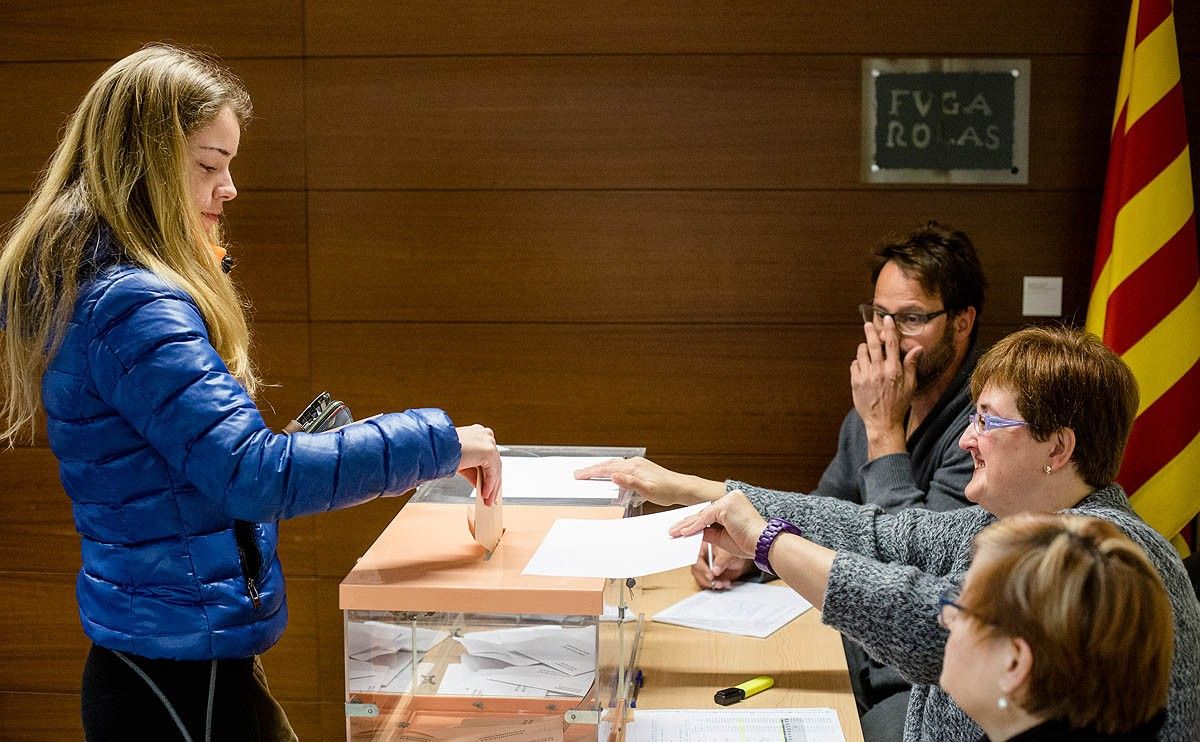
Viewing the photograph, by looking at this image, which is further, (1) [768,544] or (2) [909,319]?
(2) [909,319]

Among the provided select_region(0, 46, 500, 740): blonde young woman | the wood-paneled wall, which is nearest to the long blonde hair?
select_region(0, 46, 500, 740): blonde young woman

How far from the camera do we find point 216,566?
144cm

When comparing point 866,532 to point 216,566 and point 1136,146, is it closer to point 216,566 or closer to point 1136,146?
point 216,566

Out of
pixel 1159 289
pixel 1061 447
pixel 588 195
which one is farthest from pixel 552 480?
pixel 1159 289

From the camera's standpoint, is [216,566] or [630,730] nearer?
[216,566]

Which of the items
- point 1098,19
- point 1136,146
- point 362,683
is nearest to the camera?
point 362,683

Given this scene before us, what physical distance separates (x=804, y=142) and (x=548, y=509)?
57.3 inches

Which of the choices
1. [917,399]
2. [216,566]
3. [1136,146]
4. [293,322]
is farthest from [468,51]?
[216,566]

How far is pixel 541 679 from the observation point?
145cm

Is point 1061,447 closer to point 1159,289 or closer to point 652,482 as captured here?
point 652,482

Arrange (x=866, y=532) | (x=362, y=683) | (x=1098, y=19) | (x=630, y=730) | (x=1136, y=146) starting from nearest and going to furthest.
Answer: (x=362, y=683) → (x=630, y=730) → (x=866, y=532) → (x=1136, y=146) → (x=1098, y=19)

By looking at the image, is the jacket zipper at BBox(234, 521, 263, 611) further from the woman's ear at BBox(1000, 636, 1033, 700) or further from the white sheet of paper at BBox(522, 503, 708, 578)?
the woman's ear at BBox(1000, 636, 1033, 700)

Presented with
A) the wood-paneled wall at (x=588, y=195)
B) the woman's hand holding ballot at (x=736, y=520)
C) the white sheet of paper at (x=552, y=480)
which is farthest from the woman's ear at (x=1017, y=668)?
the wood-paneled wall at (x=588, y=195)

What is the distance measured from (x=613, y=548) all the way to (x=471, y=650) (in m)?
0.23
